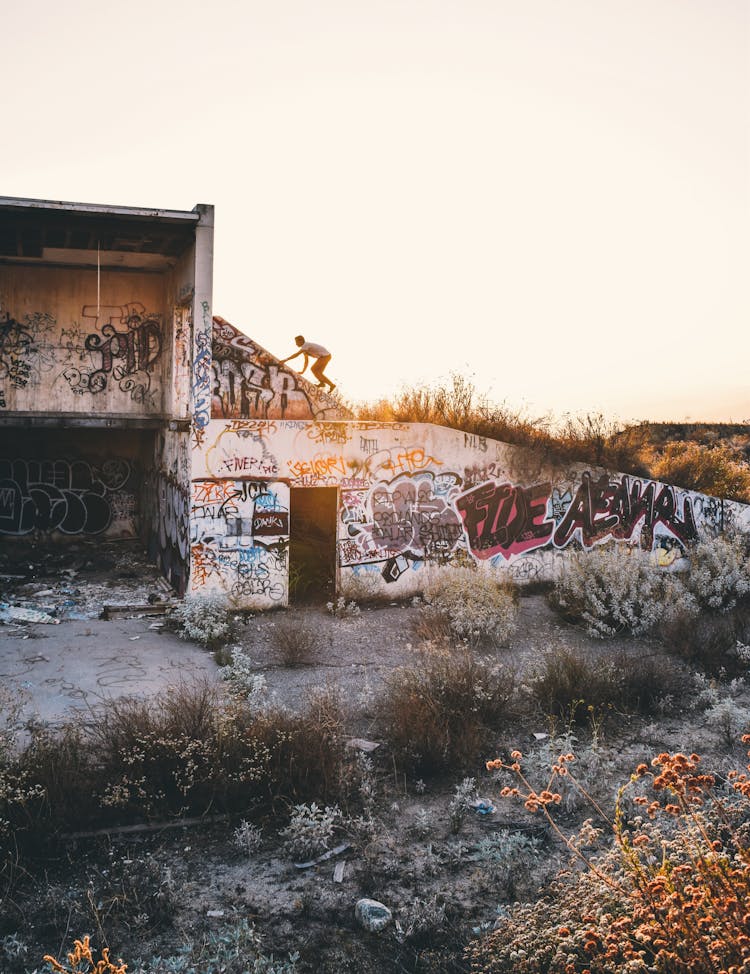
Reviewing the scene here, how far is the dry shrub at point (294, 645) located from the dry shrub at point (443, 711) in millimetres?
1661

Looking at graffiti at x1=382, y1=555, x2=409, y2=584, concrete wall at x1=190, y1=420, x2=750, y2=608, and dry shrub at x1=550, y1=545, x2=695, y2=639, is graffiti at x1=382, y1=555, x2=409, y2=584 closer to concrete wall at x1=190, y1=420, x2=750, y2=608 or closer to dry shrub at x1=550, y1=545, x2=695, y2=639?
concrete wall at x1=190, y1=420, x2=750, y2=608

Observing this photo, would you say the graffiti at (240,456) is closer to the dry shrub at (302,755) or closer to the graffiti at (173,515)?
the graffiti at (173,515)

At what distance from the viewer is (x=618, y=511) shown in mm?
14039

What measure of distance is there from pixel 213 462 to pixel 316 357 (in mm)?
3467

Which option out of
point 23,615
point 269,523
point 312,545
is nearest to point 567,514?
point 312,545

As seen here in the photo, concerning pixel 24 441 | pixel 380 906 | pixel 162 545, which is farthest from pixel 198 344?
pixel 380 906

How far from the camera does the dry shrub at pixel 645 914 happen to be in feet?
10.1

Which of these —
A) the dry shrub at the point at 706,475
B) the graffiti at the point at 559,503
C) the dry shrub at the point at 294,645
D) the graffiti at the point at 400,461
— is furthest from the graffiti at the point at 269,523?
the dry shrub at the point at 706,475

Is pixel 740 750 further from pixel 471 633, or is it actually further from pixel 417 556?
pixel 417 556

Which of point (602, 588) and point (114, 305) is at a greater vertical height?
point (114, 305)

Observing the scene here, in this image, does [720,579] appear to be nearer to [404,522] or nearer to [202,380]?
[404,522]

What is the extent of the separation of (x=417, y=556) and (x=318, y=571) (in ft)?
6.82

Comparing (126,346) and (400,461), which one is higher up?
(126,346)

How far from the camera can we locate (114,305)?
15.2m
